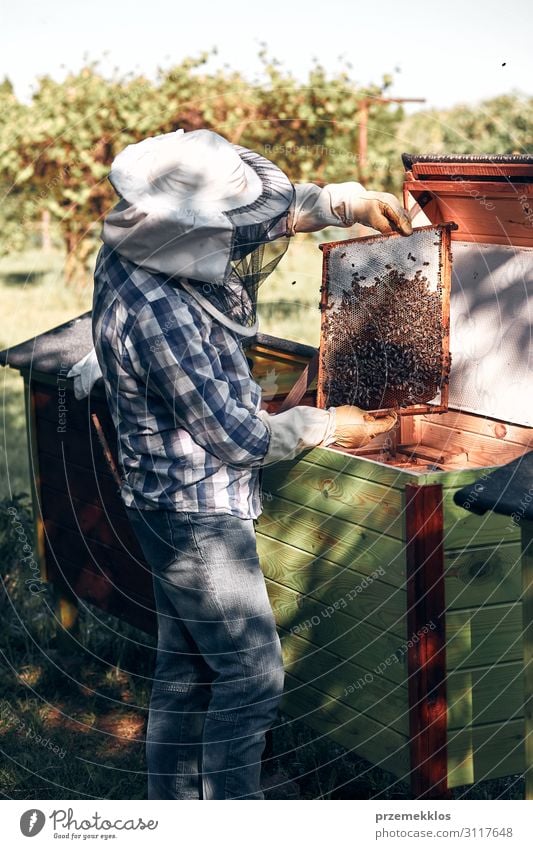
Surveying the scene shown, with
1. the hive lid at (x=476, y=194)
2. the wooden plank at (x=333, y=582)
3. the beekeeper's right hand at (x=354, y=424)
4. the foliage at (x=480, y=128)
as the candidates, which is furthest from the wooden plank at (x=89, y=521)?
the foliage at (x=480, y=128)

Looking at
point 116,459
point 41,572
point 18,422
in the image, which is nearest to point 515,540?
point 116,459

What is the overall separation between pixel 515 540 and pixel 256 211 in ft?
3.69

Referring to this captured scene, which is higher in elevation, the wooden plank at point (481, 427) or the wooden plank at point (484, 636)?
the wooden plank at point (481, 427)

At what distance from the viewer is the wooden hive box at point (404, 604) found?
279 cm

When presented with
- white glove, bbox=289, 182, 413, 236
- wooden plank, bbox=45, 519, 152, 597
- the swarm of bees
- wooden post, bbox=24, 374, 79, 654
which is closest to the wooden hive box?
the swarm of bees

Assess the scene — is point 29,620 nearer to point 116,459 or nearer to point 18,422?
point 116,459

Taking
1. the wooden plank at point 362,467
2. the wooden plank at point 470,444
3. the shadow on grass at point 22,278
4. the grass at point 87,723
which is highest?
the wooden plank at point 362,467

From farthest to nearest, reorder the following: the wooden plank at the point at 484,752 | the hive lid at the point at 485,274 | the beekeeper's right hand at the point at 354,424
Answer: the hive lid at the point at 485,274, the beekeeper's right hand at the point at 354,424, the wooden plank at the point at 484,752

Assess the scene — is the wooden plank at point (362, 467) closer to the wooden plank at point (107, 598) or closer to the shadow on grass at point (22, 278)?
the wooden plank at point (107, 598)

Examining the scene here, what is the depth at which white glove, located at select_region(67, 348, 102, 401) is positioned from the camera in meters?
3.81

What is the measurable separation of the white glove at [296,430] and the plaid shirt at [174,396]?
0.13 feet

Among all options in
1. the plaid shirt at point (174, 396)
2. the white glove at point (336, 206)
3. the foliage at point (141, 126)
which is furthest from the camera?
the foliage at point (141, 126)

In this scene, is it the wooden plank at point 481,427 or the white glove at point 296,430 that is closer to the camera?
the white glove at point 296,430

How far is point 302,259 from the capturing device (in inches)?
554
